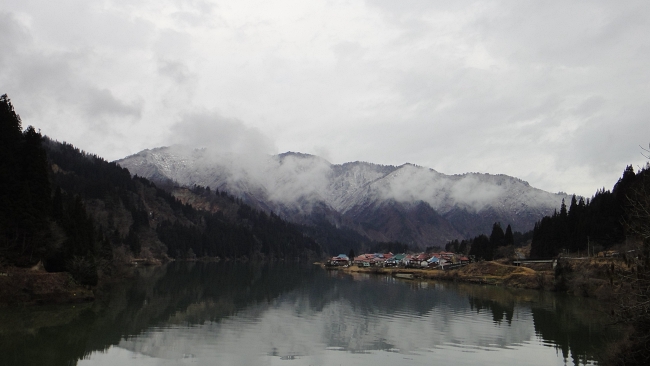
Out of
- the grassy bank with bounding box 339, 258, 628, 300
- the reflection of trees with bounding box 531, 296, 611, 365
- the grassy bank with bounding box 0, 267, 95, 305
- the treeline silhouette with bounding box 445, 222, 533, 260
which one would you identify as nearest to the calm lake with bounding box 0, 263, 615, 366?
the reflection of trees with bounding box 531, 296, 611, 365

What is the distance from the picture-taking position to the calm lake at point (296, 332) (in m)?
31.4

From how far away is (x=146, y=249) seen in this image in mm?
170125

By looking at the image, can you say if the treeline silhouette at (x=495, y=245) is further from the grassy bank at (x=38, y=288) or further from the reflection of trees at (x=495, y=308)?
the grassy bank at (x=38, y=288)

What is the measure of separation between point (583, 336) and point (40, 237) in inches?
2168

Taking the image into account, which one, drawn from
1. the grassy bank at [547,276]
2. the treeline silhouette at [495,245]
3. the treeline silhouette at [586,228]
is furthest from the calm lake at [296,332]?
the treeline silhouette at [495,245]

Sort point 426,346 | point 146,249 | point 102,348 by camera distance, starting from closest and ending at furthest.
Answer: point 102,348 → point 426,346 → point 146,249

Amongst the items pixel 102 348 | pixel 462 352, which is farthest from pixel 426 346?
pixel 102 348

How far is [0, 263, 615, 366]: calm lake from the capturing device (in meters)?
31.4

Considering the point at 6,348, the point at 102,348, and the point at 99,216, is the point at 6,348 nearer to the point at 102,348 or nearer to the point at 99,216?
the point at 102,348

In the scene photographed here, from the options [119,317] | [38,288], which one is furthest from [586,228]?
[38,288]

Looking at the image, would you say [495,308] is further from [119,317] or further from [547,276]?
[119,317]

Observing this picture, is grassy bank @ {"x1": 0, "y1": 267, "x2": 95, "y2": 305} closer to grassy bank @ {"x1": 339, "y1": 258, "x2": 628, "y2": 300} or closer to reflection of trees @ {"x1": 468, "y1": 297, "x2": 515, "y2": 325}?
reflection of trees @ {"x1": 468, "y1": 297, "x2": 515, "y2": 325}

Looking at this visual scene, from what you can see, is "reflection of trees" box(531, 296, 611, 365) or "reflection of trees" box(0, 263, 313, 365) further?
"reflection of trees" box(531, 296, 611, 365)

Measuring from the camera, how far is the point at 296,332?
4147cm
